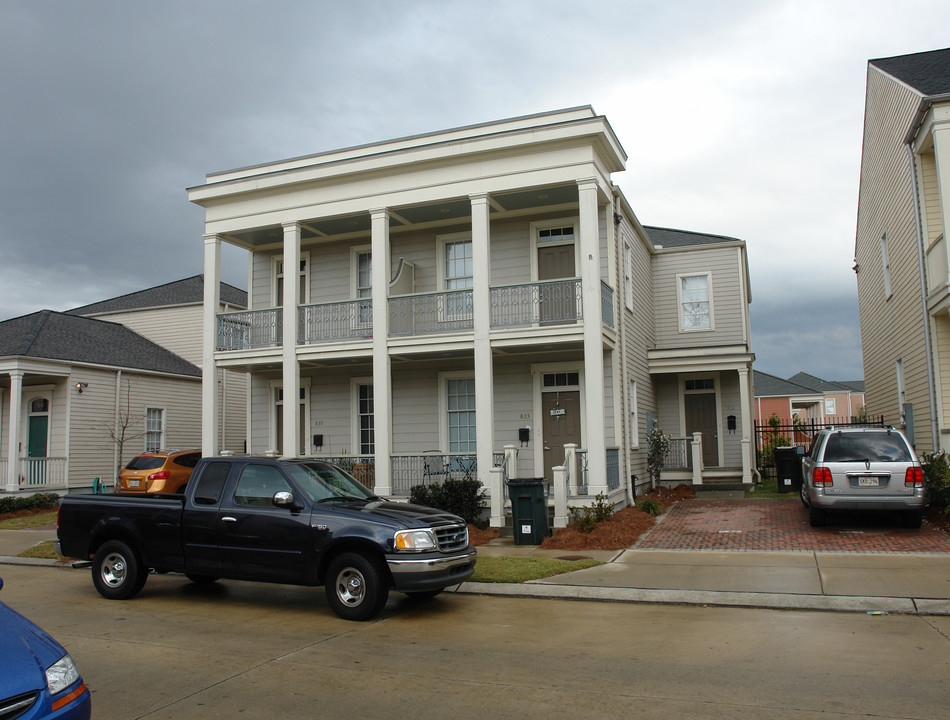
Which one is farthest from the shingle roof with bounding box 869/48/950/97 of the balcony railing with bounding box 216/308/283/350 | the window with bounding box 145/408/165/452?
the window with bounding box 145/408/165/452

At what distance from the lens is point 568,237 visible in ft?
56.6

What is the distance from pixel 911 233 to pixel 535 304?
26.8ft

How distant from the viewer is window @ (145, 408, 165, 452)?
1025 inches

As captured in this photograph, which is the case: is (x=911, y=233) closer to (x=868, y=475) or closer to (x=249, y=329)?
(x=868, y=475)

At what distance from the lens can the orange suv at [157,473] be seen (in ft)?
60.3

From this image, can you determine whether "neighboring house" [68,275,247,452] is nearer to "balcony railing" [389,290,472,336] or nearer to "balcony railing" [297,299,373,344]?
"balcony railing" [297,299,373,344]

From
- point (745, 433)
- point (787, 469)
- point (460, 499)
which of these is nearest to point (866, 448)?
point (787, 469)

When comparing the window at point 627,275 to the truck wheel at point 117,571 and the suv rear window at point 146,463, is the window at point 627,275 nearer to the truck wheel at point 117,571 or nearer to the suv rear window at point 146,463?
the suv rear window at point 146,463

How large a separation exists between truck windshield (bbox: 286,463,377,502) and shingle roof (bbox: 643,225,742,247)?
52.9ft

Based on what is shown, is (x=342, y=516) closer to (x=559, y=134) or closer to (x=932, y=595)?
(x=932, y=595)

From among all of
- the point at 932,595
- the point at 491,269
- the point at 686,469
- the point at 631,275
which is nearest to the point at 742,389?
the point at 686,469

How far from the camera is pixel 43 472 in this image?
2297 cm

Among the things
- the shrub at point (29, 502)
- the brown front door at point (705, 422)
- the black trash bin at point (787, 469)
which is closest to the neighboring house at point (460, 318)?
the brown front door at point (705, 422)

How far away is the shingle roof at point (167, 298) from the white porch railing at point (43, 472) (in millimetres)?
8489
